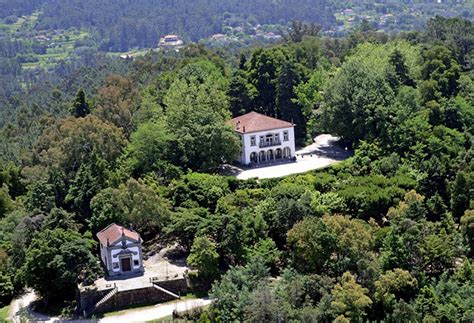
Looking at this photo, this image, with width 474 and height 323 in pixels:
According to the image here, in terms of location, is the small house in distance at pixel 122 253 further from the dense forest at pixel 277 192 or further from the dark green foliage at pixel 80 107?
the dark green foliage at pixel 80 107

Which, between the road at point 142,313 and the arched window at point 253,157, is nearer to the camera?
the road at point 142,313

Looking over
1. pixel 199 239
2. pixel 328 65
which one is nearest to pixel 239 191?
pixel 199 239

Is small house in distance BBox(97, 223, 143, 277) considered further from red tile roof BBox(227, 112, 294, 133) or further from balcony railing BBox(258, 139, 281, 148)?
balcony railing BBox(258, 139, 281, 148)

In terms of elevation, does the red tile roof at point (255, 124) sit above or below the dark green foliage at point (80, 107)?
below

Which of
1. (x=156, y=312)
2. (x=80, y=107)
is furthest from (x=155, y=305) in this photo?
(x=80, y=107)

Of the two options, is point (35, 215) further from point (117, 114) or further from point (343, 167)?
point (343, 167)

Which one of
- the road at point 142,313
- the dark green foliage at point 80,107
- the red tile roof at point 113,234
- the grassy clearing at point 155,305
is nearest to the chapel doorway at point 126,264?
the red tile roof at point 113,234
